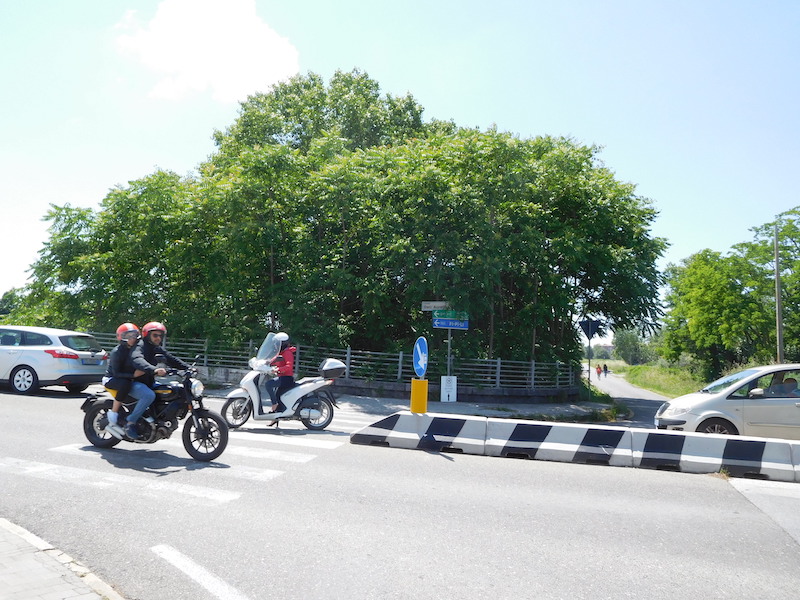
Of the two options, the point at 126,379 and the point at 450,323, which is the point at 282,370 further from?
the point at 450,323

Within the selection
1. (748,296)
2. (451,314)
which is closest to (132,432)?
(451,314)

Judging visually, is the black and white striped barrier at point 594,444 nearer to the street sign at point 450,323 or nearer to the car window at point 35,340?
the street sign at point 450,323

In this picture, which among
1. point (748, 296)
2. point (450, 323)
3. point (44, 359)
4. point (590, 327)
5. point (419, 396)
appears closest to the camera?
point (419, 396)

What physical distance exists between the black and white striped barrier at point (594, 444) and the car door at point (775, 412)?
6.58 feet

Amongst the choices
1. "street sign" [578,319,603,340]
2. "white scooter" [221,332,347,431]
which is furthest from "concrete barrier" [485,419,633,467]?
"street sign" [578,319,603,340]

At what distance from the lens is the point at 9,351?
13633 mm

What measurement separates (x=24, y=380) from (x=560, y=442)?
1196cm

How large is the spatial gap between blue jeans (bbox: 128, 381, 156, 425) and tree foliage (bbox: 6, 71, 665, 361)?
1060cm

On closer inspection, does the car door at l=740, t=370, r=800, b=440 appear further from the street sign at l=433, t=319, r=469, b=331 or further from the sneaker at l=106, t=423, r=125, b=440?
the sneaker at l=106, t=423, r=125, b=440

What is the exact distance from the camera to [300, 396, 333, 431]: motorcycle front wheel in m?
10.3

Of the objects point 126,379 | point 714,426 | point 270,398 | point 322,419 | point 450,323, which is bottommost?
point 322,419

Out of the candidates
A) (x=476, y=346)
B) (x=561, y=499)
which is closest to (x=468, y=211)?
(x=476, y=346)

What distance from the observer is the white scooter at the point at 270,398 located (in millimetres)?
9945

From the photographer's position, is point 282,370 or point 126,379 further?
point 282,370
